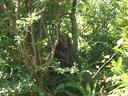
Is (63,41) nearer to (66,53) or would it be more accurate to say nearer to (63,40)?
(63,40)

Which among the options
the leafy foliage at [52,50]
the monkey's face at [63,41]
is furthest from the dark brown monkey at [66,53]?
the leafy foliage at [52,50]

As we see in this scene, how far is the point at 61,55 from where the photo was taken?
3.85m

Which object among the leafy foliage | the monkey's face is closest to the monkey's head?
the monkey's face

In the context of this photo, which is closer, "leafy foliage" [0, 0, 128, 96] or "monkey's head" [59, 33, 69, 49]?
"leafy foliage" [0, 0, 128, 96]

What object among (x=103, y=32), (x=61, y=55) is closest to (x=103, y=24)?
(x=103, y=32)

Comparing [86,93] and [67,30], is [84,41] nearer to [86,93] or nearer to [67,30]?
[67,30]

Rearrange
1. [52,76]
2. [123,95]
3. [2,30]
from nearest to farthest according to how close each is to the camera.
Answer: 1. [123,95]
2. [2,30]
3. [52,76]

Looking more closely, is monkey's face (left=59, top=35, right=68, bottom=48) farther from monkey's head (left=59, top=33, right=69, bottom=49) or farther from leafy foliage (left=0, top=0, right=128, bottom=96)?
leafy foliage (left=0, top=0, right=128, bottom=96)

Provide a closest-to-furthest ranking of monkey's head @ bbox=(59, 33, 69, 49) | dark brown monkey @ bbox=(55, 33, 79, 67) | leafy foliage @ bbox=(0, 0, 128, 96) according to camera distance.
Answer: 1. leafy foliage @ bbox=(0, 0, 128, 96)
2. monkey's head @ bbox=(59, 33, 69, 49)
3. dark brown monkey @ bbox=(55, 33, 79, 67)

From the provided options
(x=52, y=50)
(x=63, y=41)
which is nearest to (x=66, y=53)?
(x=63, y=41)

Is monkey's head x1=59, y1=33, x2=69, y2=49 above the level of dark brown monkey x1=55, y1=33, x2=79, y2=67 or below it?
above

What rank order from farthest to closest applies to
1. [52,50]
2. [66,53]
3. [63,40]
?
[66,53] < [63,40] < [52,50]

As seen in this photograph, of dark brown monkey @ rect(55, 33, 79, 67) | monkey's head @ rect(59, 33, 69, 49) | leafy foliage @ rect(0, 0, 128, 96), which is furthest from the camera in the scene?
dark brown monkey @ rect(55, 33, 79, 67)

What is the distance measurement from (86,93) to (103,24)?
2681 millimetres
